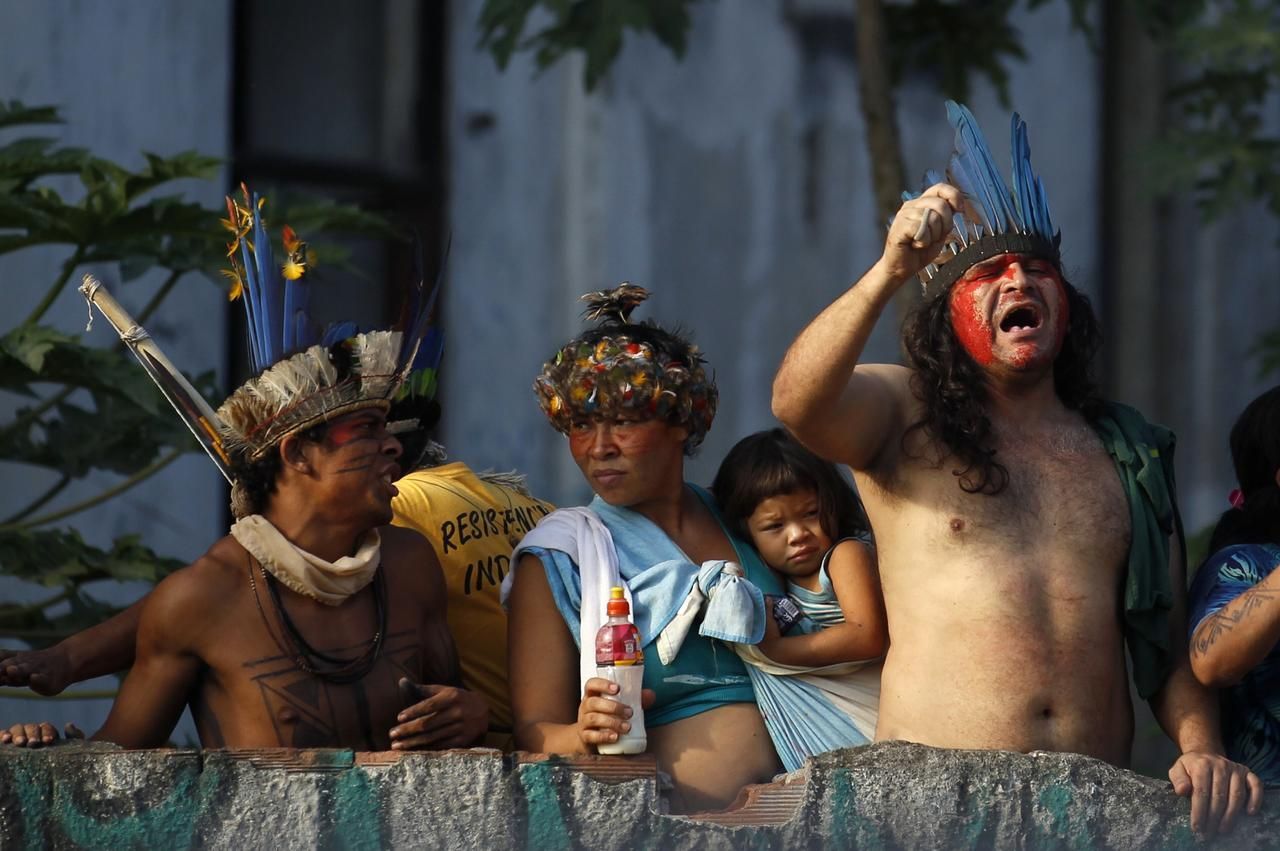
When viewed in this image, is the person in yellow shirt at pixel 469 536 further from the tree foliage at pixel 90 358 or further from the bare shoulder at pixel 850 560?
the bare shoulder at pixel 850 560

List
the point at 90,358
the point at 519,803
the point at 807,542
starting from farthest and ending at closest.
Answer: the point at 90,358, the point at 807,542, the point at 519,803

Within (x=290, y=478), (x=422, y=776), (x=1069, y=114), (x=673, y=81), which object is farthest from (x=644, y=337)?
(x=1069, y=114)

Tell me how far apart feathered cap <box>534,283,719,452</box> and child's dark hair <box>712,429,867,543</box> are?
125 millimetres

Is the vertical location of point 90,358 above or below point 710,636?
above

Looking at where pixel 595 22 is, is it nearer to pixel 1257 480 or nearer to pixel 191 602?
pixel 1257 480

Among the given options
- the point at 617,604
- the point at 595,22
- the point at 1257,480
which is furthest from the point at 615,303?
the point at 595,22

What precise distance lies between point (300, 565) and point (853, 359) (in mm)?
1139

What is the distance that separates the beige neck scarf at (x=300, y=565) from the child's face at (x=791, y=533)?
0.91m

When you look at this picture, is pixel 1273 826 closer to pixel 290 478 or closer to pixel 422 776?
pixel 422 776

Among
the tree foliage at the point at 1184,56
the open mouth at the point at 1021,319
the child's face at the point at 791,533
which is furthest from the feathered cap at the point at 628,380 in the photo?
the tree foliage at the point at 1184,56

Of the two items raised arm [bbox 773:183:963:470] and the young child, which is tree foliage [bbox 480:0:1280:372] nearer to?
the young child

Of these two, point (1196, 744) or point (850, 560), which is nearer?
point (1196, 744)

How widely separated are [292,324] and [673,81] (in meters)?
4.19

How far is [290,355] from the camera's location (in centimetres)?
Answer: 438
